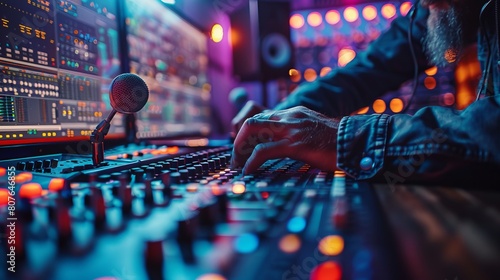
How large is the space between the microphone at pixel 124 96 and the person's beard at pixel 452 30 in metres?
1.00

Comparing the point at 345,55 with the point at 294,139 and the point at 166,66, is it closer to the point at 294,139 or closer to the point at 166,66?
the point at 166,66

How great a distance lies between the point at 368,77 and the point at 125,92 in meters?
1.06

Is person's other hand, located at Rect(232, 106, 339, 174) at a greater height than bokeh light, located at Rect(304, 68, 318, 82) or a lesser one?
lesser

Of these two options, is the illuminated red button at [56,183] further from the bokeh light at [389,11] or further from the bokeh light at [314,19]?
the bokeh light at [389,11]

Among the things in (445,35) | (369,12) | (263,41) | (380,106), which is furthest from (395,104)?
(445,35)

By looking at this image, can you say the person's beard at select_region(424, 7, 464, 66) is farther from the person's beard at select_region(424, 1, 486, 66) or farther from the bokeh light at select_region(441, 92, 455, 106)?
the bokeh light at select_region(441, 92, 455, 106)

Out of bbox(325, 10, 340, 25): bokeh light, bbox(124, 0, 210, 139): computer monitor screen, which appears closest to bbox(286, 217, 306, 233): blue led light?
bbox(124, 0, 210, 139): computer monitor screen

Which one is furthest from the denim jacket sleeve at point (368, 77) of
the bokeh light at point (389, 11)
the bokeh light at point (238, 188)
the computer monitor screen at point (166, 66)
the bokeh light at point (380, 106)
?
the bokeh light at point (389, 11)

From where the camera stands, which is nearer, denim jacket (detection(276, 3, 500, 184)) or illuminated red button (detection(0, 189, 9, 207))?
illuminated red button (detection(0, 189, 9, 207))

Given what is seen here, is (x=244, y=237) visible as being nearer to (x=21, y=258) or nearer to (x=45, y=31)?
(x=21, y=258)

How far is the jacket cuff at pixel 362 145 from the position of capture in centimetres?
55

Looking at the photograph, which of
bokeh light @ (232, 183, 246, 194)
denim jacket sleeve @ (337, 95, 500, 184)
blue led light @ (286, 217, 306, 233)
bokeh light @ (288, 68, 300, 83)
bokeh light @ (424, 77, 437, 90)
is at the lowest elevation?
blue led light @ (286, 217, 306, 233)

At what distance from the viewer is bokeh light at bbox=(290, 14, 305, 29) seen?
2918mm

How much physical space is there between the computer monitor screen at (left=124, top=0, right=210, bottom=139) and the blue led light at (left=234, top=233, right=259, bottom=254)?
1.03 meters
